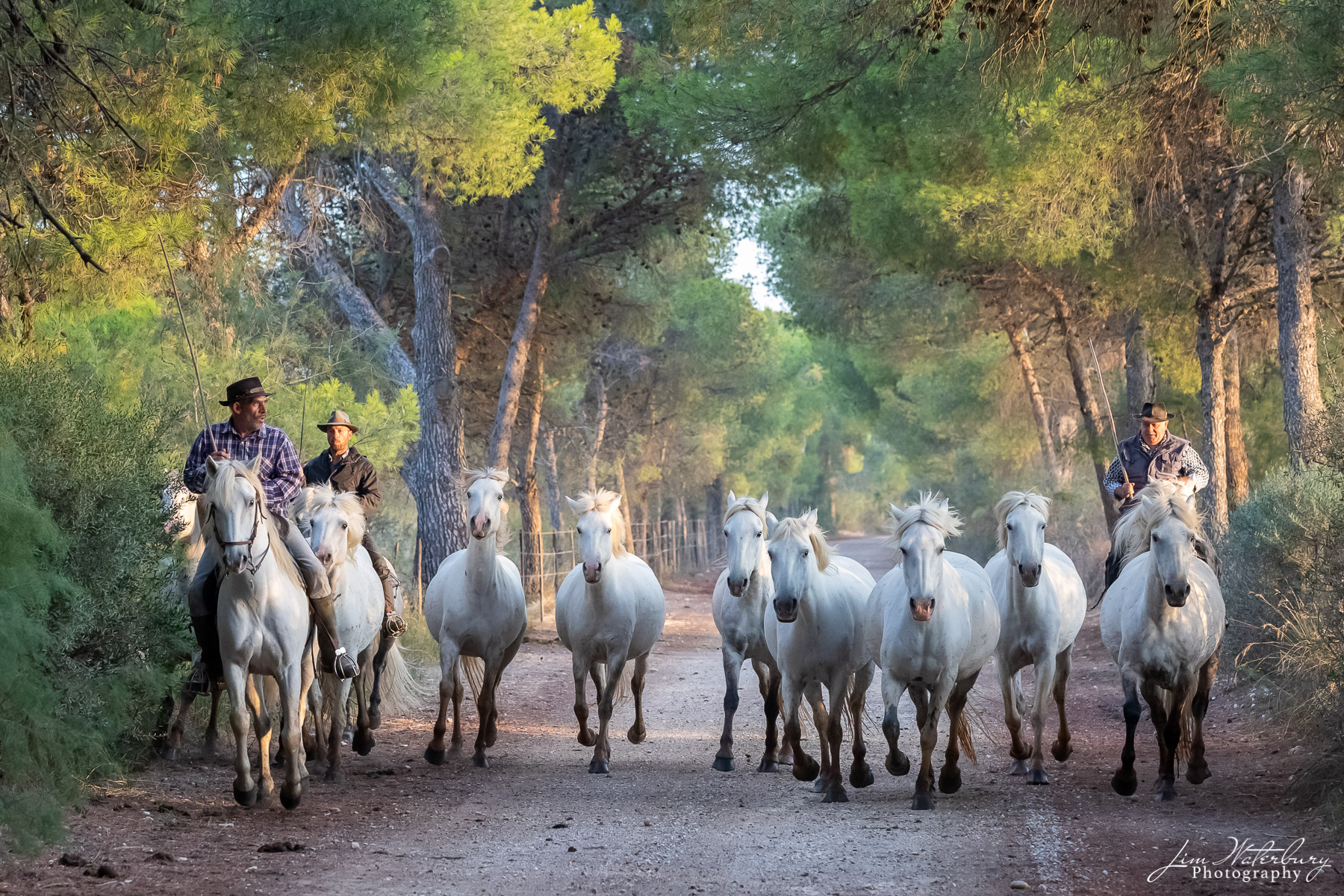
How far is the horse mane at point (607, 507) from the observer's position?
8.91 meters

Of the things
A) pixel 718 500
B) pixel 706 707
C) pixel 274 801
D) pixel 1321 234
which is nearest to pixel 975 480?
pixel 718 500

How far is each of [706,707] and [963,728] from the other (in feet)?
14.0

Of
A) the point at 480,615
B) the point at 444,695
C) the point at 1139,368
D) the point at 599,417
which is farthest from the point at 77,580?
the point at 599,417

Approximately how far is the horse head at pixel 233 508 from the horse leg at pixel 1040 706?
5.11 m

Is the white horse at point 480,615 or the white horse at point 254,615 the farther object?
the white horse at point 480,615

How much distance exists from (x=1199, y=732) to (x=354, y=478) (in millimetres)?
6336

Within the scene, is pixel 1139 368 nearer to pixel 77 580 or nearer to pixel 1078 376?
pixel 1078 376

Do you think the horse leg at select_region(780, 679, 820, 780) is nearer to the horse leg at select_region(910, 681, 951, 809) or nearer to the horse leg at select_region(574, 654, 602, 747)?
the horse leg at select_region(910, 681, 951, 809)

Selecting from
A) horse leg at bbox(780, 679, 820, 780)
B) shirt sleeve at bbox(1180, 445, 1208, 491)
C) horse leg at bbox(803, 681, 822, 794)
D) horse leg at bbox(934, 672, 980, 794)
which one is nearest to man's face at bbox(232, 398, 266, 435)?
horse leg at bbox(780, 679, 820, 780)

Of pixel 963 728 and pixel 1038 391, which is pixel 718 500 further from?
pixel 963 728

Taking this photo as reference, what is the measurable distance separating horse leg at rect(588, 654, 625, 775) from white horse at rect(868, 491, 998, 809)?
2.11 meters

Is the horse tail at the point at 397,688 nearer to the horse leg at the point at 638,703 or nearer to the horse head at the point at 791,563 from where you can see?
the horse leg at the point at 638,703

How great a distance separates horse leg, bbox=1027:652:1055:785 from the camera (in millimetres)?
8039

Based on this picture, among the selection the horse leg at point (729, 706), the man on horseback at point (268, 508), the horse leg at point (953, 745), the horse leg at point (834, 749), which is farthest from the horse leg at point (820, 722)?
the man on horseback at point (268, 508)
